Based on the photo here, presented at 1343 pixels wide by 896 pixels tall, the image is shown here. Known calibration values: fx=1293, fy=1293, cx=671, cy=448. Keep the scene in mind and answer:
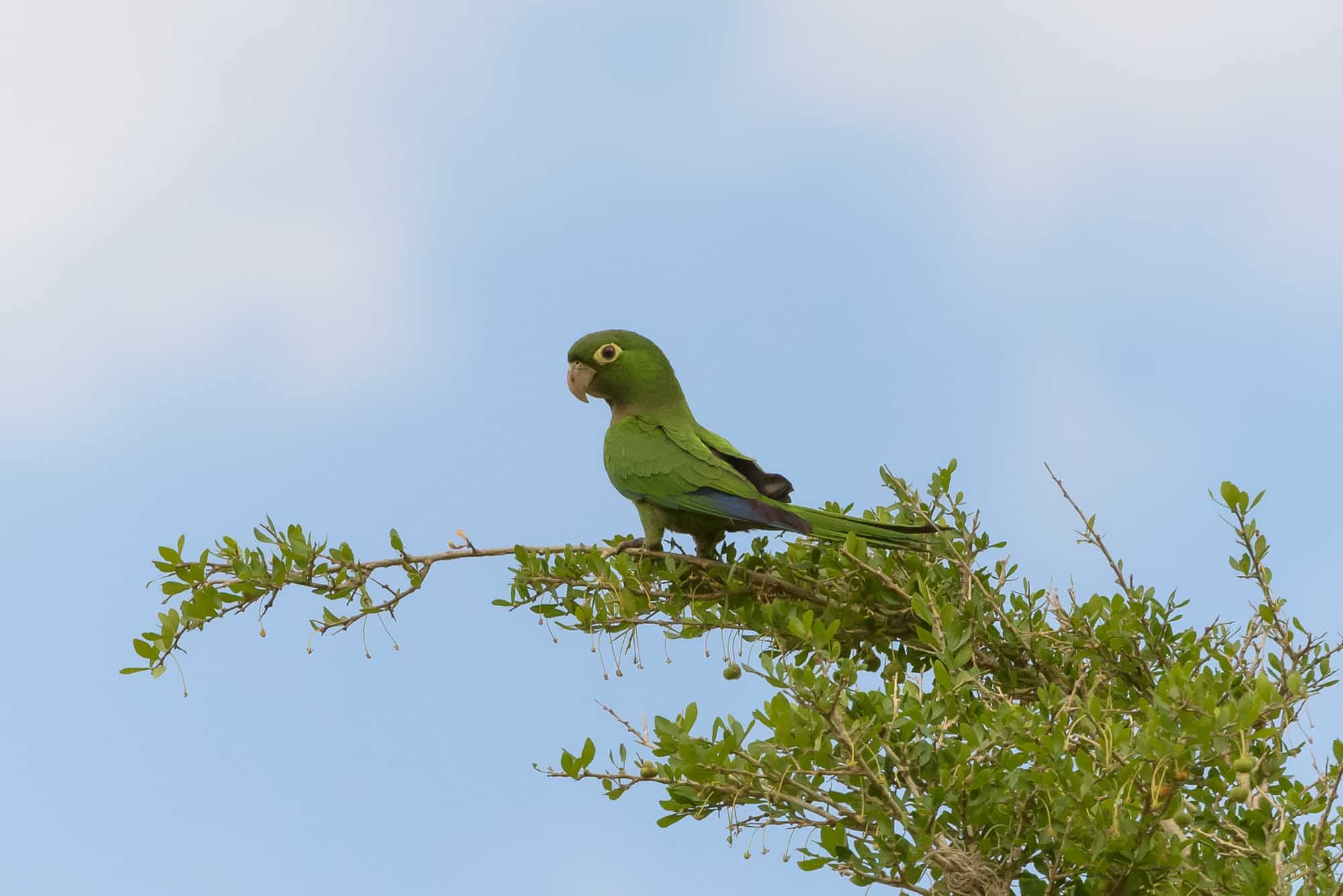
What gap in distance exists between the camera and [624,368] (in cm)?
653

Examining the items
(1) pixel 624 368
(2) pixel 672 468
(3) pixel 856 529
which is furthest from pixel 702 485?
(1) pixel 624 368

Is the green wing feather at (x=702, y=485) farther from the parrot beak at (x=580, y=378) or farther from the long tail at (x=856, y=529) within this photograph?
the parrot beak at (x=580, y=378)

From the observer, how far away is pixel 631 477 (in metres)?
6.03

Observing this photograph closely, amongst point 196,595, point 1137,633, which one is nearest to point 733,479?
point 1137,633

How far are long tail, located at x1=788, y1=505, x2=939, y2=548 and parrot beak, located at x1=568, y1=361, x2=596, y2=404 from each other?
1.56 metres

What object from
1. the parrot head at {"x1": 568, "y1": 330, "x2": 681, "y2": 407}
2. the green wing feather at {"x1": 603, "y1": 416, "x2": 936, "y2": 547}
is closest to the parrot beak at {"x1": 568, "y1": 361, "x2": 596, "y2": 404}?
the parrot head at {"x1": 568, "y1": 330, "x2": 681, "y2": 407}

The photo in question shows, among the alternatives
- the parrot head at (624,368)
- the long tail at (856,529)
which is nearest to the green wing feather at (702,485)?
the long tail at (856,529)

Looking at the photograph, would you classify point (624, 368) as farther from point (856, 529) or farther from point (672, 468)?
point (856, 529)

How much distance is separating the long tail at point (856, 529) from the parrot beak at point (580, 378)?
1557mm

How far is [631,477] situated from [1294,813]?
303 cm

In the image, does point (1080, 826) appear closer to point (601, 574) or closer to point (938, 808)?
point (938, 808)

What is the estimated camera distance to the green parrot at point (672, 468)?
5.51 meters

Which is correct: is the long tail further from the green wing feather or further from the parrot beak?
the parrot beak

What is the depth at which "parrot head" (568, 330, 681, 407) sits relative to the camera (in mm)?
6520
